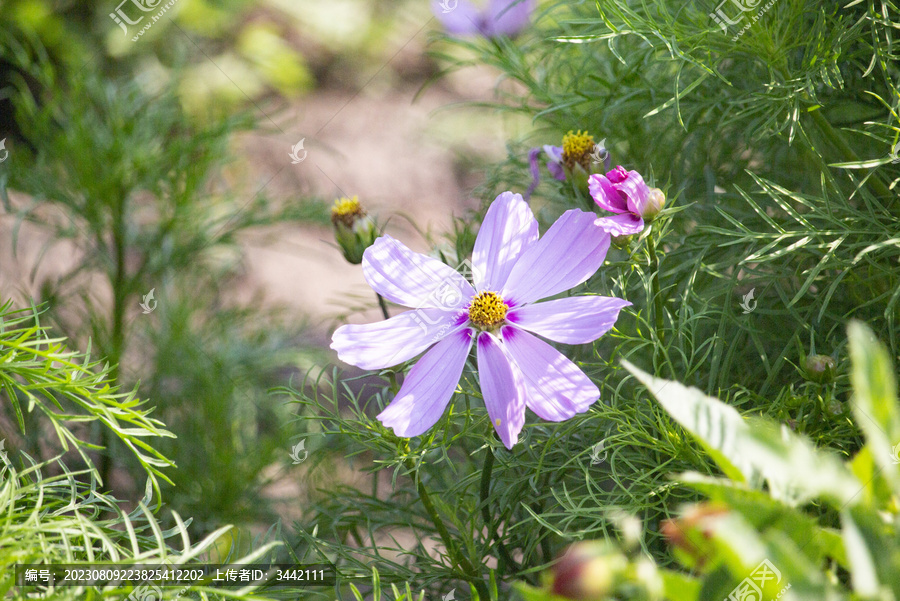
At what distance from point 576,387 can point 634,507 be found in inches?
3.3

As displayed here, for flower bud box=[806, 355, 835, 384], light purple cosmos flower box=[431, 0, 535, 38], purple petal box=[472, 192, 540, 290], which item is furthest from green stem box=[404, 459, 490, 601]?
light purple cosmos flower box=[431, 0, 535, 38]

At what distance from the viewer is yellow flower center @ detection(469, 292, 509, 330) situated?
395mm

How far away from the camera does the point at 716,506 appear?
0.72 ft

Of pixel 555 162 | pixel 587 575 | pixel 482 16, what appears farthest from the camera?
pixel 482 16

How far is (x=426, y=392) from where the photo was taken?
0.37 metres

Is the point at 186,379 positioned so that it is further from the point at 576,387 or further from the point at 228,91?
the point at 228,91

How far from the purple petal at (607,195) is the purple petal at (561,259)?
1 centimetres

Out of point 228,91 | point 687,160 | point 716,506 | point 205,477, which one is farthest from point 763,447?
point 228,91

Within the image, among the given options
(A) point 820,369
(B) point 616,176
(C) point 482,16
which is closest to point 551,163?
(B) point 616,176

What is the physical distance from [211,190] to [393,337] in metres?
0.59

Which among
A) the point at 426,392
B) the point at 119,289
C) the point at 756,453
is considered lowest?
the point at 119,289

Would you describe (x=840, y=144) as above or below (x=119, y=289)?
above

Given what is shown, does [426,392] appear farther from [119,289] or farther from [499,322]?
[119,289]

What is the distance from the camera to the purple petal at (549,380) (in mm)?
346
